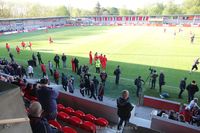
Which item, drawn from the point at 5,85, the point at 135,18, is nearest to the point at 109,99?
the point at 5,85

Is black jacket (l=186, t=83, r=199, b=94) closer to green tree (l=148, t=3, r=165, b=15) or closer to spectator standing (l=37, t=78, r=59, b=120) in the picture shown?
spectator standing (l=37, t=78, r=59, b=120)

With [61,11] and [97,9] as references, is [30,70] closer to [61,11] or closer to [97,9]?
[61,11]

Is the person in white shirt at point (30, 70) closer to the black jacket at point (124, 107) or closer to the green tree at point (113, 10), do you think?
the black jacket at point (124, 107)

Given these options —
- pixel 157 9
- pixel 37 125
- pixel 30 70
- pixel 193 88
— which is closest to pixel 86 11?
pixel 157 9

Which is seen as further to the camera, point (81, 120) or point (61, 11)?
point (61, 11)

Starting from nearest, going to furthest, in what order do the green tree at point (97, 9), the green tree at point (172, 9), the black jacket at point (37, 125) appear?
the black jacket at point (37, 125) < the green tree at point (172, 9) < the green tree at point (97, 9)

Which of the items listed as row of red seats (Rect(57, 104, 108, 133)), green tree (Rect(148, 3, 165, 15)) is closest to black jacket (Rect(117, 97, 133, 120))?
row of red seats (Rect(57, 104, 108, 133))

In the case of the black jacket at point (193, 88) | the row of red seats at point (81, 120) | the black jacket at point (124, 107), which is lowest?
the black jacket at point (193, 88)

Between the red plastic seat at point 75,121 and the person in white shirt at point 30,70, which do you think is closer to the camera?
the red plastic seat at point 75,121

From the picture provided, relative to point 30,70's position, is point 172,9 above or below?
above

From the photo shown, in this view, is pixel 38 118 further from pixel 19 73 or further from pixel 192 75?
pixel 192 75

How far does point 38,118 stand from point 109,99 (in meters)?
8.69

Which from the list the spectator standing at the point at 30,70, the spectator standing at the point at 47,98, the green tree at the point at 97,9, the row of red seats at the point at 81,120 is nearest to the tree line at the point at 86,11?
the green tree at the point at 97,9

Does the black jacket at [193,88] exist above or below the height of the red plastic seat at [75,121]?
below
